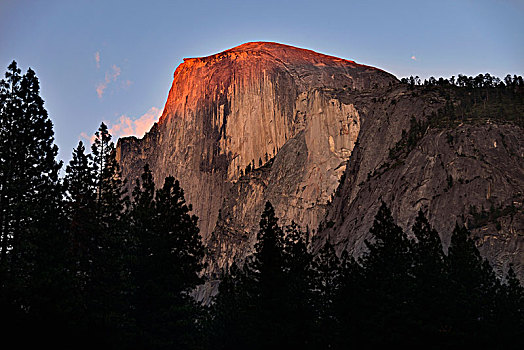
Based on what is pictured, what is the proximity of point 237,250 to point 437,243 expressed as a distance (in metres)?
125

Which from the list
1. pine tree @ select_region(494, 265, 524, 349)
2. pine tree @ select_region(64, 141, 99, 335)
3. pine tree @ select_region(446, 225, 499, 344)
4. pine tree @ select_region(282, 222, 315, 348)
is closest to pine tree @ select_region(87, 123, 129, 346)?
pine tree @ select_region(64, 141, 99, 335)

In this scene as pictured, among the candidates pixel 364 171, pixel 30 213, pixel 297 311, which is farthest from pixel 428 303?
pixel 364 171

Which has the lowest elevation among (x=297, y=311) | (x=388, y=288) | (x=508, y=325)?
→ (x=297, y=311)

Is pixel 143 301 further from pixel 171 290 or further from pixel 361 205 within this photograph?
pixel 361 205

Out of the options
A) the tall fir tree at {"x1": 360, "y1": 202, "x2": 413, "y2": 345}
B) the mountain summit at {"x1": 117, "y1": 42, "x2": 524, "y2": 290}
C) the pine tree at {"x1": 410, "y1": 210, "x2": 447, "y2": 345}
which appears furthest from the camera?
the mountain summit at {"x1": 117, "y1": 42, "x2": 524, "y2": 290}

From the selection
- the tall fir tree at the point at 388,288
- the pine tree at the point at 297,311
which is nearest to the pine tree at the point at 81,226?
the pine tree at the point at 297,311

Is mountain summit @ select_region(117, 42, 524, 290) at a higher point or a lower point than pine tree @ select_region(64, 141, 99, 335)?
higher

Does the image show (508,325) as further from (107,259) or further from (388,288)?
(107,259)

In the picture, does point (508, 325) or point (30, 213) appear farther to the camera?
point (508, 325)

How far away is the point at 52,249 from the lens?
3544 centimetres

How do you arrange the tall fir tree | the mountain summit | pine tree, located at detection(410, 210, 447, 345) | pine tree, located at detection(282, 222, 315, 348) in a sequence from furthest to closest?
the mountain summit → pine tree, located at detection(282, 222, 315, 348) → the tall fir tree → pine tree, located at detection(410, 210, 447, 345)

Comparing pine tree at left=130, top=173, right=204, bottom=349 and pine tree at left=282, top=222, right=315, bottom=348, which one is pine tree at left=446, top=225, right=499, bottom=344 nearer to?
pine tree at left=282, top=222, right=315, bottom=348

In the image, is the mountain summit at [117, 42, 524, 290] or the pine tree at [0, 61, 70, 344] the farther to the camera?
the mountain summit at [117, 42, 524, 290]

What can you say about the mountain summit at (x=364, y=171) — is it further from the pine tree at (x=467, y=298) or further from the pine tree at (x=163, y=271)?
the pine tree at (x=467, y=298)
